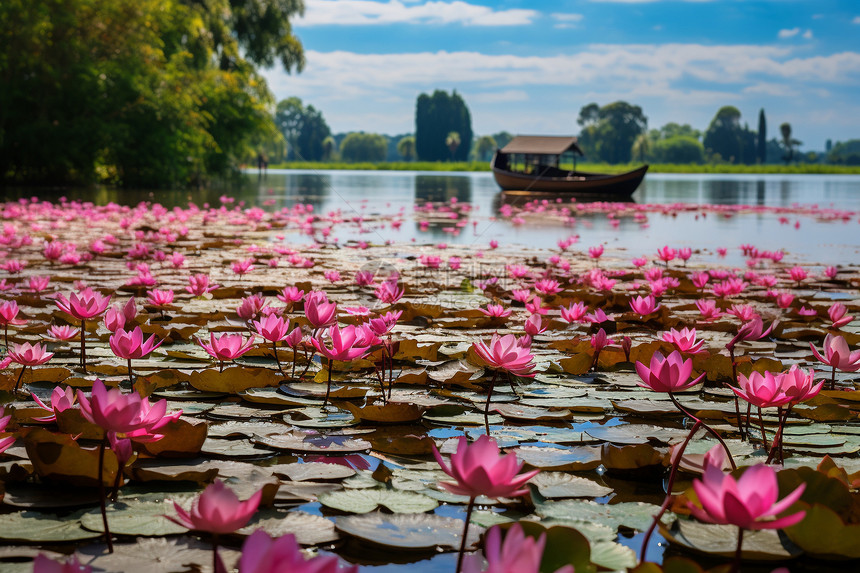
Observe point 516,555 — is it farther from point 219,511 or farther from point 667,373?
point 667,373

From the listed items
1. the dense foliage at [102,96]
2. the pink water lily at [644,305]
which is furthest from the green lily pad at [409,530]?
the dense foliage at [102,96]

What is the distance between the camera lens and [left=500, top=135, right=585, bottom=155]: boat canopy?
20.9 meters

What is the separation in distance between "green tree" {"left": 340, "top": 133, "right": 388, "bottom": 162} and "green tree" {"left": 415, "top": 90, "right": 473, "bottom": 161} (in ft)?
70.8

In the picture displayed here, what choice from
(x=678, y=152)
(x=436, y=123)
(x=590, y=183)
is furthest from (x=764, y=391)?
(x=678, y=152)

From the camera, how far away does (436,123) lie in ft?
284

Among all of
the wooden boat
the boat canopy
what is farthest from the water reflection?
the boat canopy

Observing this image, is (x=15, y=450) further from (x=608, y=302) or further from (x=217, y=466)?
(x=608, y=302)

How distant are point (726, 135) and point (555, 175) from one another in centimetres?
8503

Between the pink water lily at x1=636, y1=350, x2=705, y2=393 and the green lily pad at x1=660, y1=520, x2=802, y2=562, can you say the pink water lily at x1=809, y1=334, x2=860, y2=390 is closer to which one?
the pink water lily at x1=636, y1=350, x2=705, y2=393

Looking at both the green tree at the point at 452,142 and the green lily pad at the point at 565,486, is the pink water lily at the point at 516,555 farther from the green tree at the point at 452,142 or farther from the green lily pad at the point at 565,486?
the green tree at the point at 452,142

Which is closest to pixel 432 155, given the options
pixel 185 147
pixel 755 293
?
pixel 185 147

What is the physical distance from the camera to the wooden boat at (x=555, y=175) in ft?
62.1

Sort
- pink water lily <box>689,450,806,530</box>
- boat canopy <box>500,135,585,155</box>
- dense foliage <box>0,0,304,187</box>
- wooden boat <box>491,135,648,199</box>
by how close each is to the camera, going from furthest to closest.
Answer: boat canopy <box>500,135,585,155</box> < wooden boat <box>491,135,648,199</box> < dense foliage <box>0,0,304,187</box> < pink water lily <box>689,450,806,530</box>

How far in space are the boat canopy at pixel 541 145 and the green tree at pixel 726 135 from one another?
3192 inches
